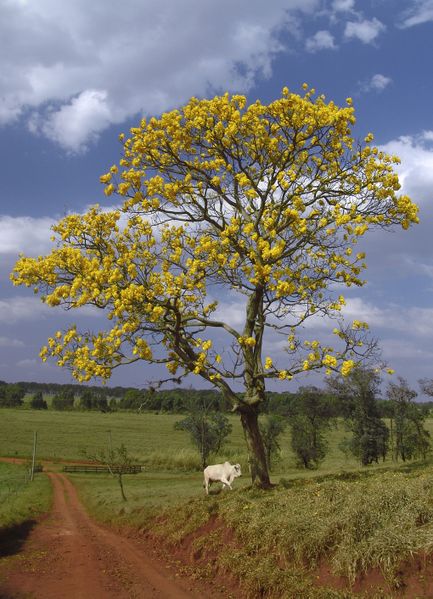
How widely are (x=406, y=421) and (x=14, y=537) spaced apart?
4341cm

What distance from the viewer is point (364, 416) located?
164 ft

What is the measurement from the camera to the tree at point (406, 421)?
50.6 m

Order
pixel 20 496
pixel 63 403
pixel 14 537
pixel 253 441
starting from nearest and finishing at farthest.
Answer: pixel 253 441 < pixel 14 537 < pixel 20 496 < pixel 63 403

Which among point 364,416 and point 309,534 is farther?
point 364,416

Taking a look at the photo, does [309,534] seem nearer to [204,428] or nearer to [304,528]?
[304,528]

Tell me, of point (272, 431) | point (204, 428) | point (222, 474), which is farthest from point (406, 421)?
point (222, 474)

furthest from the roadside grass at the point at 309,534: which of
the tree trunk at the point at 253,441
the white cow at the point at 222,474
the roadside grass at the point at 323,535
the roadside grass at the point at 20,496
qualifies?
the roadside grass at the point at 20,496

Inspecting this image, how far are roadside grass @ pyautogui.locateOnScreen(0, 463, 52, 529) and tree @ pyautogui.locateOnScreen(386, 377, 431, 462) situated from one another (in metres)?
33.8

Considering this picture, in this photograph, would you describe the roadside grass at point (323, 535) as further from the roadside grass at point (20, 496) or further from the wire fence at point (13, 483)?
the wire fence at point (13, 483)

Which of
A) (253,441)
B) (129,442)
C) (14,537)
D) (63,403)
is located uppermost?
(253,441)

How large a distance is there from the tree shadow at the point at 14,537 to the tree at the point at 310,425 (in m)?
38.5

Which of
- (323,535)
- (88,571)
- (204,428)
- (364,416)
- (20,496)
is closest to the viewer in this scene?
(323,535)

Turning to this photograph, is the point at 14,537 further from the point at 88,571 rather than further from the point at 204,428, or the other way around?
the point at 204,428

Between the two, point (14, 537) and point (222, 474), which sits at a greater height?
point (222, 474)
